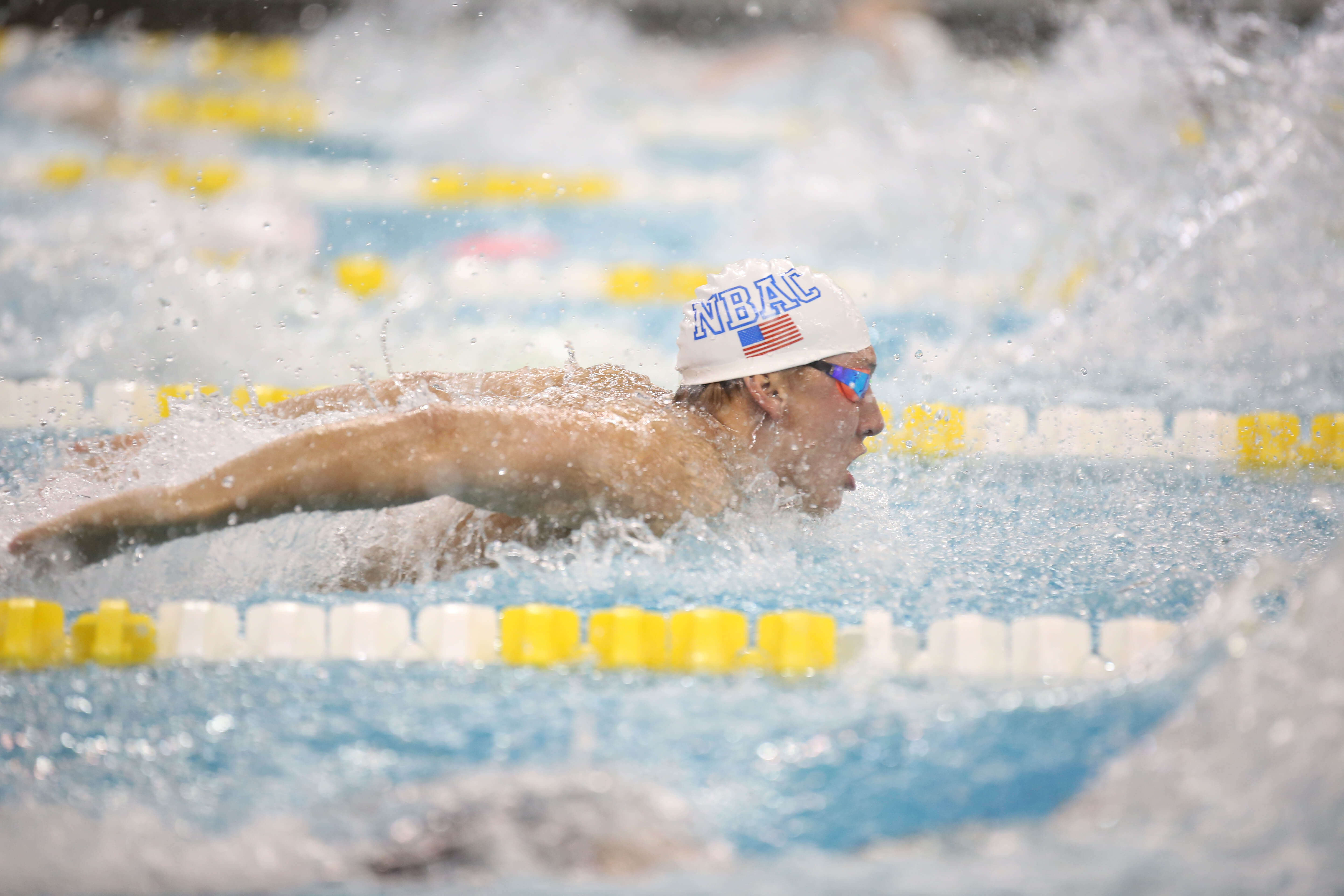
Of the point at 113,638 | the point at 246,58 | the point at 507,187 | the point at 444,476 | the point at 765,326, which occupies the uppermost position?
the point at 246,58

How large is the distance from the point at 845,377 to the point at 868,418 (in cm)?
11

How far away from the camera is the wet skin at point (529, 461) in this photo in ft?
6.39

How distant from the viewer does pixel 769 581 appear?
2.42 meters

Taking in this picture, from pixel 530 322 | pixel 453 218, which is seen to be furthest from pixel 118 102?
pixel 530 322

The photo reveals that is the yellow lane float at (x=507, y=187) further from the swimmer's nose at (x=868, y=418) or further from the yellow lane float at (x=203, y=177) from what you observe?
the swimmer's nose at (x=868, y=418)

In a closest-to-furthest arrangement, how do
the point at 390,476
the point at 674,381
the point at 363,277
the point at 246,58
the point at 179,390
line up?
the point at 390,476, the point at 179,390, the point at 674,381, the point at 363,277, the point at 246,58

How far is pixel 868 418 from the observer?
2531mm

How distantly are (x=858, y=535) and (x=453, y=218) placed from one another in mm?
5893

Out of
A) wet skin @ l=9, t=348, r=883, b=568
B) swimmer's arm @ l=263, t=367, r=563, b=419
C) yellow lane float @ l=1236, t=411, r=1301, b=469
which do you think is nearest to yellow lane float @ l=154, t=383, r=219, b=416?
swimmer's arm @ l=263, t=367, r=563, b=419

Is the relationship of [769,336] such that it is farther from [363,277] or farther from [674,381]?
[363,277]

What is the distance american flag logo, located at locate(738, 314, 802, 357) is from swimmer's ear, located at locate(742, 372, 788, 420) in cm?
5

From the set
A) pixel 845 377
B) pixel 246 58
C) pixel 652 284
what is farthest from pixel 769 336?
pixel 246 58

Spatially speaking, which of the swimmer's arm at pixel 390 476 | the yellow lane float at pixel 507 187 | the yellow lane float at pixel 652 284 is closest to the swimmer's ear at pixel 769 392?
the swimmer's arm at pixel 390 476

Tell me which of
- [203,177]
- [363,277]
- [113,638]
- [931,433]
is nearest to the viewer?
[113,638]
